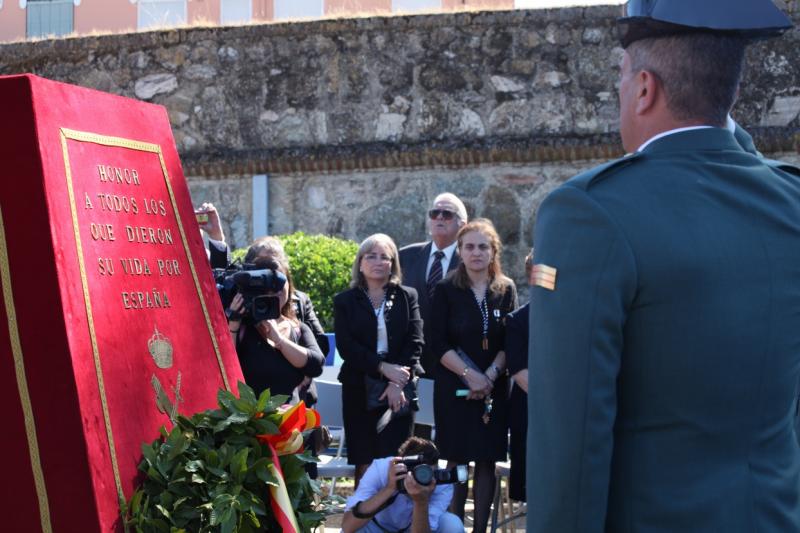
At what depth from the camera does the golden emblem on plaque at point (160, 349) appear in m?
2.97

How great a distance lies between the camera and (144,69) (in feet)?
33.4

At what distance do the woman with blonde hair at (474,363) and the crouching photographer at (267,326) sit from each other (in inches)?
32.7

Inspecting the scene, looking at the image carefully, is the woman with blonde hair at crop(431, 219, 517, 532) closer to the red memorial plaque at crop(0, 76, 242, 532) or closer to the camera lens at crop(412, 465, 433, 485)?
the camera lens at crop(412, 465, 433, 485)

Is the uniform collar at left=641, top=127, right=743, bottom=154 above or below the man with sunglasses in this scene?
above

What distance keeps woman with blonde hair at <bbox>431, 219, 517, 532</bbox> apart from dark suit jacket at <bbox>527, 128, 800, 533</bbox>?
13.5ft

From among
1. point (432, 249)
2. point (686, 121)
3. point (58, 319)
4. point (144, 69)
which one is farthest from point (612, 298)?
point (144, 69)

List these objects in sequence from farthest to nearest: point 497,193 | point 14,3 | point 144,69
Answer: point 14,3, point 144,69, point 497,193

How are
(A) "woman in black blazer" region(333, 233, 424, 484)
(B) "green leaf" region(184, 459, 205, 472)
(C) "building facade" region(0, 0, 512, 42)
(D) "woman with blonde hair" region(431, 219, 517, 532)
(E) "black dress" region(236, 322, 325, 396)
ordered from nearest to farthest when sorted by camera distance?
(B) "green leaf" region(184, 459, 205, 472), (E) "black dress" region(236, 322, 325, 396), (D) "woman with blonde hair" region(431, 219, 517, 532), (A) "woman in black blazer" region(333, 233, 424, 484), (C) "building facade" region(0, 0, 512, 42)

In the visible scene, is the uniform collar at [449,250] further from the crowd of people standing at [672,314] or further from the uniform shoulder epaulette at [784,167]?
the crowd of people standing at [672,314]

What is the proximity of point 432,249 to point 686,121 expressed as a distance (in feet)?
17.0

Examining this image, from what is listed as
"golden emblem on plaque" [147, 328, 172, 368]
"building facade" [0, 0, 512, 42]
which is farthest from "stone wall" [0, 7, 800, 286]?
"building facade" [0, 0, 512, 42]

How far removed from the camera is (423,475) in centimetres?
494

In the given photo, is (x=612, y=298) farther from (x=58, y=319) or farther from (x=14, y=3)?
(x=14, y=3)

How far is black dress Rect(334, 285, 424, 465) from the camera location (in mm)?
6117
